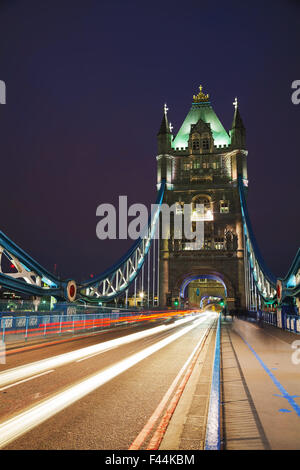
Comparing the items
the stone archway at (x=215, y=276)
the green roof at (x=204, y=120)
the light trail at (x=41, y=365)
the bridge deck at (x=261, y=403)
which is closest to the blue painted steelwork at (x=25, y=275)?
the light trail at (x=41, y=365)

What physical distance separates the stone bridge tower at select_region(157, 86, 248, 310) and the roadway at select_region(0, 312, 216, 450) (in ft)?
167

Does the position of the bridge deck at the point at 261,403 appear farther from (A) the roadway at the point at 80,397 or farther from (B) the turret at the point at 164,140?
(B) the turret at the point at 164,140

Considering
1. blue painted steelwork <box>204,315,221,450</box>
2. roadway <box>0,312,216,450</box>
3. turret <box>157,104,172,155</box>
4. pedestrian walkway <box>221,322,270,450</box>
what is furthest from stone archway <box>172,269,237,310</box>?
blue painted steelwork <box>204,315,221,450</box>

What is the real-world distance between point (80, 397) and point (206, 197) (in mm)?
62616

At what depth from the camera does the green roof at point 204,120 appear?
73625 mm

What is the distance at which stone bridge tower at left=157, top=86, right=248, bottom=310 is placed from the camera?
201 ft

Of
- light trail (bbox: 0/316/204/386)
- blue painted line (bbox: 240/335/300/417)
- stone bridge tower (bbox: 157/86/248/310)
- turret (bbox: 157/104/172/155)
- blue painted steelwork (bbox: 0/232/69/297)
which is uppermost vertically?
turret (bbox: 157/104/172/155)

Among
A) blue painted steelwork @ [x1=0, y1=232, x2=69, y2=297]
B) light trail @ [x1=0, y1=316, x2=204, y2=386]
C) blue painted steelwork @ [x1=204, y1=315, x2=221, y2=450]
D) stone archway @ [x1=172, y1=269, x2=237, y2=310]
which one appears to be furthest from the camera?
stone archway @ [x1=172, y1=269, x2=237, y2=310]

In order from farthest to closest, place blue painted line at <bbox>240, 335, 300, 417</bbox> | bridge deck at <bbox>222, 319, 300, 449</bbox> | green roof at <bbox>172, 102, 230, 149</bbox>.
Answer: green roof at <bbox>172, 102, 230, 149</bbox> < blue painted line at <bbox>240, 335, 300, 417</bbox> < bridge deck at <bbox>222, 319, 300, 449</bbox>

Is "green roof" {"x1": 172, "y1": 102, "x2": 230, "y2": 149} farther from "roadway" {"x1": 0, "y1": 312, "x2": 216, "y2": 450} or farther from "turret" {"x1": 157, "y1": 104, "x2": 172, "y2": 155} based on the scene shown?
"roadway" {"x1": 0, "y1": 312, "x2": 216, "y2": 450}

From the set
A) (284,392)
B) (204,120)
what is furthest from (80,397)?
(204,120)
